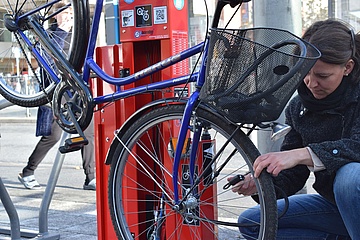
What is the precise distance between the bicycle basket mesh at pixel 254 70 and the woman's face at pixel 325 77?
0.25 m

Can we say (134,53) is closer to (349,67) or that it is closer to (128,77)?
(128,77)

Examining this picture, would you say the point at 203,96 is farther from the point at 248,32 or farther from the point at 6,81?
the point at 6,81

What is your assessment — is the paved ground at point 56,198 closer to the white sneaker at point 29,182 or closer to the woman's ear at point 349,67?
the white sneaker at point 29,182

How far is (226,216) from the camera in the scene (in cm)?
509

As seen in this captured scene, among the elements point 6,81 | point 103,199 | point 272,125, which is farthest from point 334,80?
point 6,81

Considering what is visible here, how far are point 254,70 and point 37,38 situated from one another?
1641 mm

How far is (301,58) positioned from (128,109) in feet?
4.28

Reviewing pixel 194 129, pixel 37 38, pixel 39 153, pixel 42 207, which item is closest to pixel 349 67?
pixel 194 129

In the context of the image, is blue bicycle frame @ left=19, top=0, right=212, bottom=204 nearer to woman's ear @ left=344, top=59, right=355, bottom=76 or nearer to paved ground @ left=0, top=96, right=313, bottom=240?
woman's ear @ left=344, top=59, right=355, bottom=76

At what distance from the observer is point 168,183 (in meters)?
3.18

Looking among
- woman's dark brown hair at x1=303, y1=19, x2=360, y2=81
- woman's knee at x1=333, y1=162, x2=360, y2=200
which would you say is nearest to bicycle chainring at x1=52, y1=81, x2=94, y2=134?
woman's dark brown hair at x1=303, y1=19, x2=360, y2=81

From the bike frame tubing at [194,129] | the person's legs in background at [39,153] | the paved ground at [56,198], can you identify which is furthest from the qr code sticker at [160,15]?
the person's legs in background at [39,153]

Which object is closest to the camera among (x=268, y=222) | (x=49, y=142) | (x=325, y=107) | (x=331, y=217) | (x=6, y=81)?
(x=268, y=222)

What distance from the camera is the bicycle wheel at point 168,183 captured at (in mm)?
→ 2623
